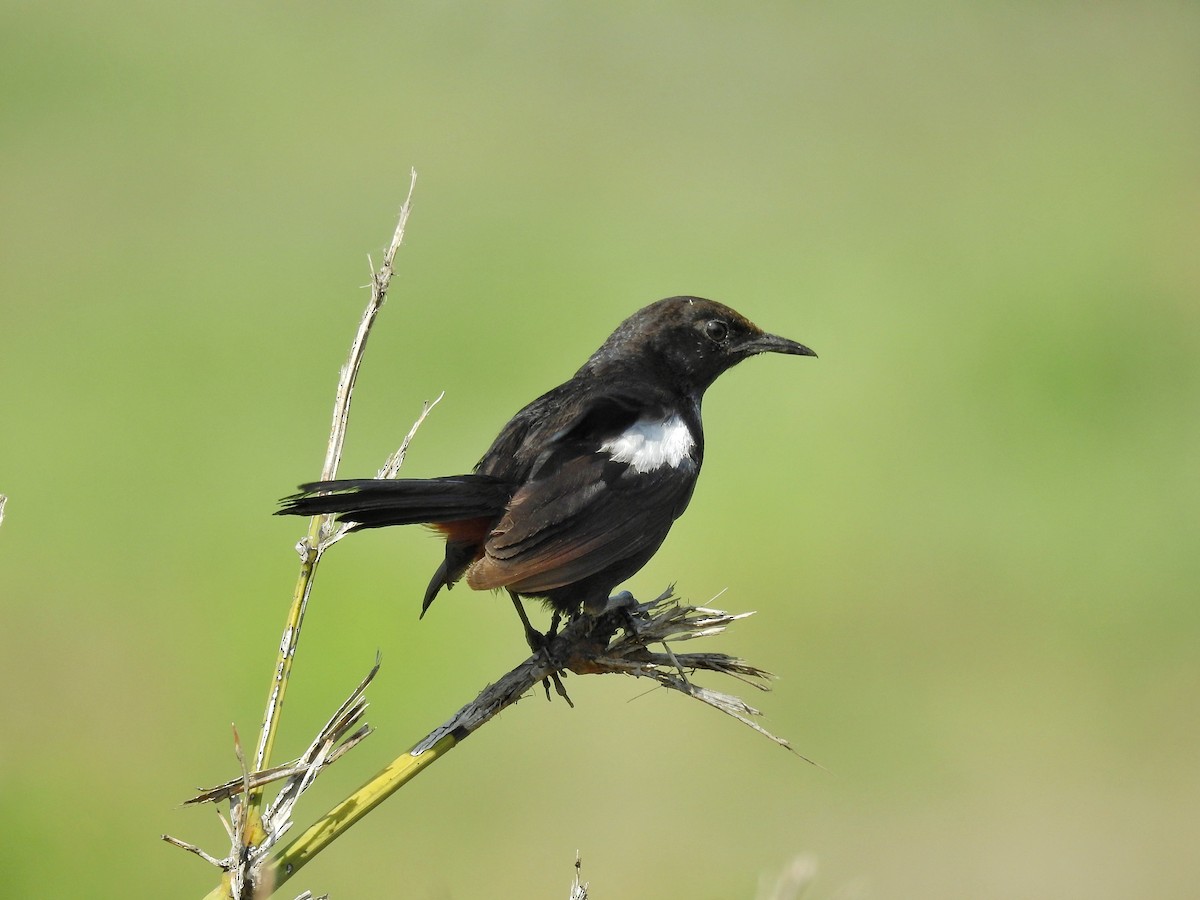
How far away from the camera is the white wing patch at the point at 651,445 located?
12.9ft

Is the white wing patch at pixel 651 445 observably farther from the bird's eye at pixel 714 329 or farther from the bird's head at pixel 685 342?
the bird's eye at pixel 714 329

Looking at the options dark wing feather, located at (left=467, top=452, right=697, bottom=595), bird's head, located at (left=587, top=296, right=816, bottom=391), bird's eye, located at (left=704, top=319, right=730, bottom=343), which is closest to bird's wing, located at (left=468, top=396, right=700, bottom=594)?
dark wing feather, located at (left=467, top=452, right=697, bottom=595)

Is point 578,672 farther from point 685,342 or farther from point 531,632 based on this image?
point 685,342

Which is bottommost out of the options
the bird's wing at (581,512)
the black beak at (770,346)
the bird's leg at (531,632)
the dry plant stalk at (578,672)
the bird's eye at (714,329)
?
the dry plant stalk at (578,672)

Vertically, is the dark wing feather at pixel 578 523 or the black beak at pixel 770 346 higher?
the black beak at pixel 770 346

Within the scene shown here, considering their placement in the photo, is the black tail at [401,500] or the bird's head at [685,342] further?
the bird's head at [685,342]

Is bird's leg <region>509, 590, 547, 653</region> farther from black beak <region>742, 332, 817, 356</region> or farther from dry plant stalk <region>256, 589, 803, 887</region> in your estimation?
black beak <region>742, 332, 817, 356</region>

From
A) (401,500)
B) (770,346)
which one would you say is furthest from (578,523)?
(770,346)

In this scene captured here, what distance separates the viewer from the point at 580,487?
148 inches

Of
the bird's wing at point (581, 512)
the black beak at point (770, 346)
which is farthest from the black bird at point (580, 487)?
the black beak at point (770, 346)

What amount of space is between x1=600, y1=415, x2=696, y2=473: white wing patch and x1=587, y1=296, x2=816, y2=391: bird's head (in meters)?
0.39

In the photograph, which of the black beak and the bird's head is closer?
the bird's head

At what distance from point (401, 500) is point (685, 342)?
6.87 feet

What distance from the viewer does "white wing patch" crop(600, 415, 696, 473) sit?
393cm
